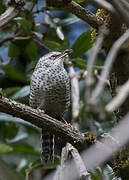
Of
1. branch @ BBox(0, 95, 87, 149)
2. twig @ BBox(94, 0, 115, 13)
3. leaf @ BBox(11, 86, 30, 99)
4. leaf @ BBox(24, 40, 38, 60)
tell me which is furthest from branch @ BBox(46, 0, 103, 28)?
leaf @ BBox(24, 40, 38, 60)

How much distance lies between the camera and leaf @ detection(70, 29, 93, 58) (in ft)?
10.0

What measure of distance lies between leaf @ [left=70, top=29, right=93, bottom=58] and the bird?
69 millimetres

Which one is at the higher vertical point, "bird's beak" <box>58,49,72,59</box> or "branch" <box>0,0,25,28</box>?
"branch" <box>0,0,25,28</box>

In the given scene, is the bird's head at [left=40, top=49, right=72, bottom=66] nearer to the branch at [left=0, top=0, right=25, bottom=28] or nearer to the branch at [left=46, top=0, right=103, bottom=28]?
the branch at [left=46, top=0, right=103, bottom=28]

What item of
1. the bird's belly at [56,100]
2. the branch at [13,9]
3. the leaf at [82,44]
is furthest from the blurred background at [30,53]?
the branch at [13,9]

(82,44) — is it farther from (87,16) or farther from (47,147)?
(87,16)

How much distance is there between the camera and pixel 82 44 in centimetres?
315

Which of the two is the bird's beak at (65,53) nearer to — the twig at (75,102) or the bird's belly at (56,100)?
the twig at (75,102)

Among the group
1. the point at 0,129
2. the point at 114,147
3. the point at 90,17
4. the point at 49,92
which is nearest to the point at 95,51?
the point at 90,17

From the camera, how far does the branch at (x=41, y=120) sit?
2.07m

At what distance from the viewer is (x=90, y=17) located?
1.94m

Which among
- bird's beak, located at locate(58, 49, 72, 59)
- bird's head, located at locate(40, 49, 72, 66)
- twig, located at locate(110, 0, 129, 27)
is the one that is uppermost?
twig, located at locate(110, 0, 129, 27)

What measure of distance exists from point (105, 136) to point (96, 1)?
1223 millimetres

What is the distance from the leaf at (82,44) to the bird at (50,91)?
0.07m
